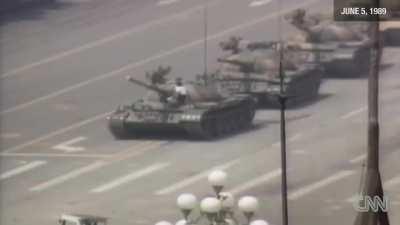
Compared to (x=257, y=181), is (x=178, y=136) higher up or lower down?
higher up

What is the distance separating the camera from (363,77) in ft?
66.1

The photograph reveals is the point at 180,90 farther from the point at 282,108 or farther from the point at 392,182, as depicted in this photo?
the point at 392,182

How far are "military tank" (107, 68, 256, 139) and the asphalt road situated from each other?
0.11 metres

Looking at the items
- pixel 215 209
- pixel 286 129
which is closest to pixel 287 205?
pixel 286 129

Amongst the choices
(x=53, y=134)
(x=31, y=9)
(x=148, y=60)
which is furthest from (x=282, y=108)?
(x=31, y=9)

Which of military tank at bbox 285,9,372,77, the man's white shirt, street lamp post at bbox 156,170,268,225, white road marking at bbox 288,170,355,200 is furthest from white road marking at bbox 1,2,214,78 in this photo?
street lamp post at bbox 156,170,268,225

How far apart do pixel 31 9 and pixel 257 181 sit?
9.59 feet

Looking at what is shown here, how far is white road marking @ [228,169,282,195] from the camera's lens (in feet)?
66.7

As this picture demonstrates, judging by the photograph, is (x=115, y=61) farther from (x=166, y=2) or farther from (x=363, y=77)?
(x=363, y=77)

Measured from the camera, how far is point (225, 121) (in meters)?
20.6

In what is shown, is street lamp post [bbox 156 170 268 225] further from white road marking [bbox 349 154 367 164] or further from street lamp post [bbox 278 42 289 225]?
white road marking [bbox 349 154 367 164]

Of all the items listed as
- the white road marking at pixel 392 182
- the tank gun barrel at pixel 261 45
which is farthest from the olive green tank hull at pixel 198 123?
the white road marking at pixel 392 182

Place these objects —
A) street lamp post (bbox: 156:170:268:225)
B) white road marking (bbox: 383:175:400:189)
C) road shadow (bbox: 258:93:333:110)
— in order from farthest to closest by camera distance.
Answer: road shadow (bbox: 258:93:333:110) → white road marking (bbox: 383:175:400:189) → street lamp post (bbox: 156:170:268:225)

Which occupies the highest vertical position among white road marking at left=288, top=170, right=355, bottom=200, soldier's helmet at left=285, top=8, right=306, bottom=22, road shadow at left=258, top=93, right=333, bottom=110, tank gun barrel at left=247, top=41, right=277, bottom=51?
soldier's helmet at left=285, top=8, right=306, bottom=22
